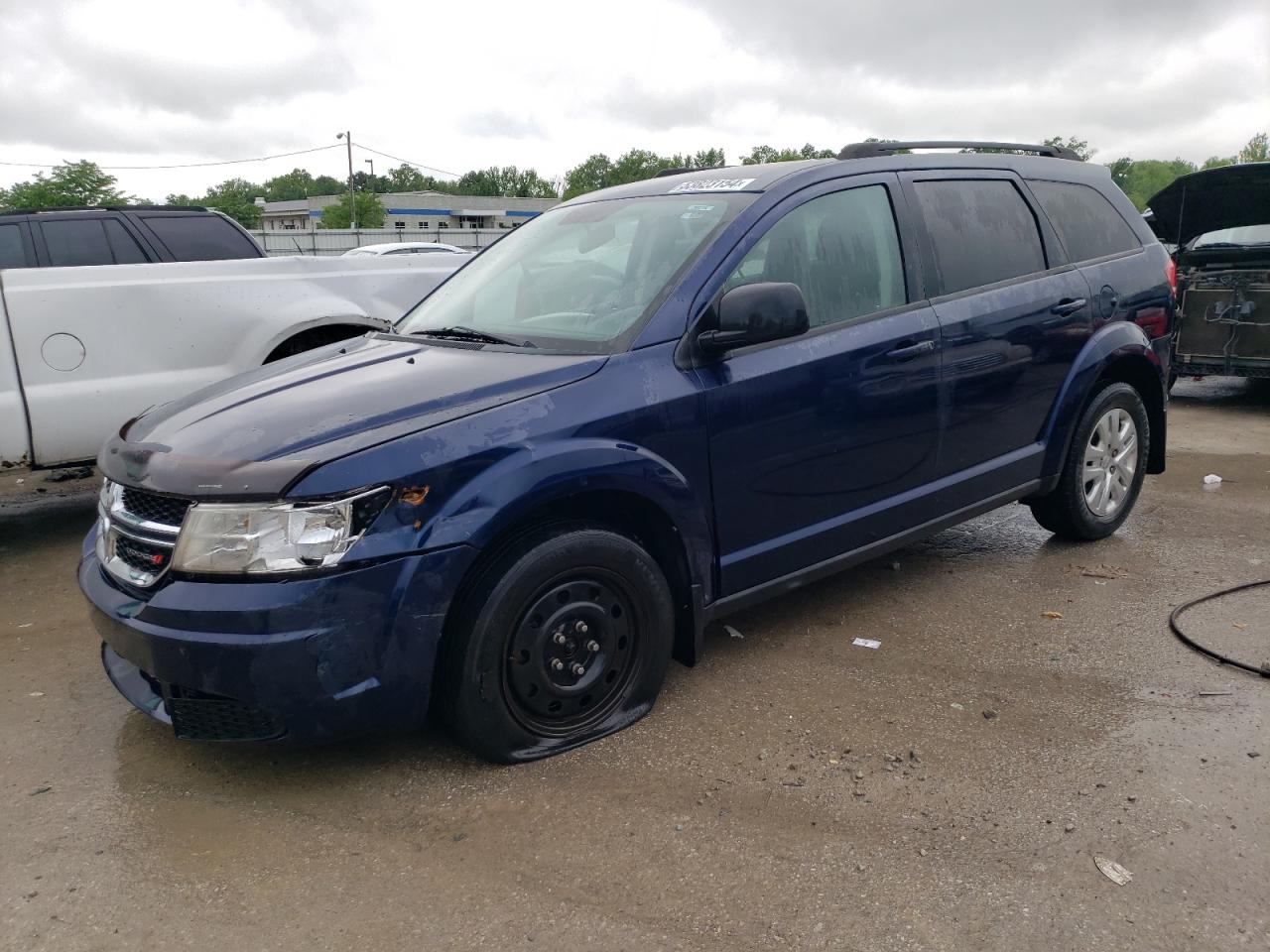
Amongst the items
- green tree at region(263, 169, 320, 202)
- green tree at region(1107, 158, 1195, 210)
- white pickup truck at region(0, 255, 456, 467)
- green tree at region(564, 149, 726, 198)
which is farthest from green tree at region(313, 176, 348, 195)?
white pickup truck at region(0, 255, 456, 467)

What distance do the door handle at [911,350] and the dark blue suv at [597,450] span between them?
0.6 inches

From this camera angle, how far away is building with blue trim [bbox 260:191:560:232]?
8250 cm

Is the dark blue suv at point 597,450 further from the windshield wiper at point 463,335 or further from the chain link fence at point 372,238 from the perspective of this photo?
the chain link fence at point 372,238

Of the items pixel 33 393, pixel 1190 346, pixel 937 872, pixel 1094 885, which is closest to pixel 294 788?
pixel 937 872

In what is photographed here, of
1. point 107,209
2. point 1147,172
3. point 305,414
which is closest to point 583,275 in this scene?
point 305,414

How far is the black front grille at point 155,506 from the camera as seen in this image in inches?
112

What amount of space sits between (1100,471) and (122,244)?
19.9 feet

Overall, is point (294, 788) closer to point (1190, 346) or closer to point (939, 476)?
point (939, 476)

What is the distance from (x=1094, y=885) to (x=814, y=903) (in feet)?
2.34

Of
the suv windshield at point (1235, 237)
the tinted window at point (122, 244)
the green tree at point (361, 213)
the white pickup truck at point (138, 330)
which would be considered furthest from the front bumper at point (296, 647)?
the green tree at point (361, 213)

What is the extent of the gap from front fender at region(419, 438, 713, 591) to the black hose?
207 cm

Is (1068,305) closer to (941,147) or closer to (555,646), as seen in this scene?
(941,147)

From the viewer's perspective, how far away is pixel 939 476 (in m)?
4.24

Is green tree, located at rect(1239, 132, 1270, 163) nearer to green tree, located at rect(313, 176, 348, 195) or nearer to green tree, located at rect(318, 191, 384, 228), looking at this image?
green tree, located at rect(318, 191, 384, 228)
